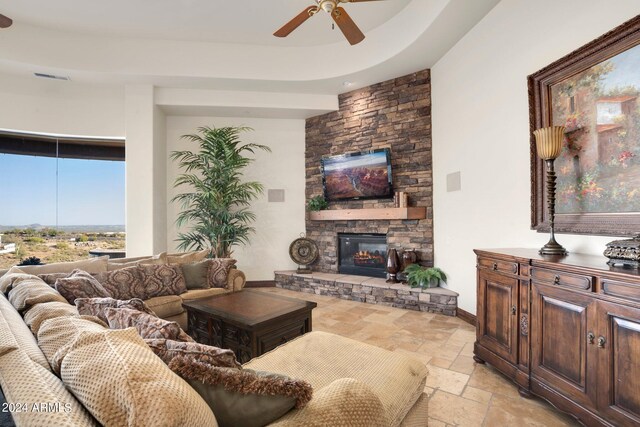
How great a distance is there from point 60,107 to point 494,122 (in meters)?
6.16

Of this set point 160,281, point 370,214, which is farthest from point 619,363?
point 160,281

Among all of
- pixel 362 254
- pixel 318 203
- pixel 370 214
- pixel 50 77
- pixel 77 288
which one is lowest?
pixel 362 254

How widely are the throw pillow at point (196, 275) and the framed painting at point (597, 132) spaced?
3389 mm

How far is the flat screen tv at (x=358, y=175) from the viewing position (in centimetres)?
479

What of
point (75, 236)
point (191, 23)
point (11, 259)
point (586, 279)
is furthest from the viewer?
point (75, 236)

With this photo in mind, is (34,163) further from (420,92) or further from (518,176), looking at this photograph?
(518,176)

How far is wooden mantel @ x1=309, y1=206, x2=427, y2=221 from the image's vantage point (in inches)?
176

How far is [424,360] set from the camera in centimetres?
264

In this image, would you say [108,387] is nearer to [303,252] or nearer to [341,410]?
[341,410]

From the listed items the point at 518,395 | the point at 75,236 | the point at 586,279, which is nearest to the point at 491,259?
the point at 586,279

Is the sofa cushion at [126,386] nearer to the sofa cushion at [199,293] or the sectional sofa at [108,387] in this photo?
the sectional sofa at [108,387]

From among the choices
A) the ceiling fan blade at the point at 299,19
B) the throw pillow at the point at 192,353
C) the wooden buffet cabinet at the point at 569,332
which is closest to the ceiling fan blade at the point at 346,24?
the ceiling fan blade at the point at 299,19

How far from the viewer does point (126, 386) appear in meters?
0.68

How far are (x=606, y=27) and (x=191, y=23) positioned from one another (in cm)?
452
